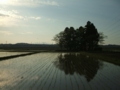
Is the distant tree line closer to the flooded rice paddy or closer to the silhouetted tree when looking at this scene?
the silhouetted tree

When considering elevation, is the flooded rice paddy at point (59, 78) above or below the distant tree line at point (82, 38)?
below

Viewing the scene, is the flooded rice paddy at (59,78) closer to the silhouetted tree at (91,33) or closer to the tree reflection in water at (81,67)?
the tree reflection in water at (81,67)

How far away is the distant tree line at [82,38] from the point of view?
74.9 meters

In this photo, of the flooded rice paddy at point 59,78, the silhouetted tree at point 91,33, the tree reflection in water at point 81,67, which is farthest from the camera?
the silhouetted tree at point 91,33

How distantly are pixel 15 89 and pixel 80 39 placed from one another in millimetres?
74998

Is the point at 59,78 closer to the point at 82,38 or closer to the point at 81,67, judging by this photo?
the point at 81,67

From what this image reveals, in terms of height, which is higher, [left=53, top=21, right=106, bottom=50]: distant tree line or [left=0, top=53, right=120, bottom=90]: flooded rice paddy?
[left=53, top=21, right=106, bottom=50]: distant tree line

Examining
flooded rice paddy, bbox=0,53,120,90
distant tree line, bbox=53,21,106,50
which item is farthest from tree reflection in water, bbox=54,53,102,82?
distant tree line, bbox=53,21,106,50

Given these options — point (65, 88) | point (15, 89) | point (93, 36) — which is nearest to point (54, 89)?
point (65, 88)

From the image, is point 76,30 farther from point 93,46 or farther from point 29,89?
point 29,89

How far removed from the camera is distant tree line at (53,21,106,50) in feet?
246

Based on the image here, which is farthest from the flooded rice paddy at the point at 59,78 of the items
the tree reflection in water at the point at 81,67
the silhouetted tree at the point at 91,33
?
the silhouetted tree at the point at 91,33

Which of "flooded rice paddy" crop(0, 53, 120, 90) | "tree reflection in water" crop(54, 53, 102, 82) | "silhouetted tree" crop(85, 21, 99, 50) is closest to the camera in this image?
"flooded rice paddy" crop(0, 53, 120, 90)

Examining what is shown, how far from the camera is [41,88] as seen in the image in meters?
9.38
